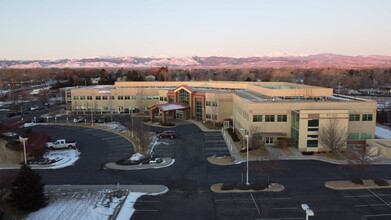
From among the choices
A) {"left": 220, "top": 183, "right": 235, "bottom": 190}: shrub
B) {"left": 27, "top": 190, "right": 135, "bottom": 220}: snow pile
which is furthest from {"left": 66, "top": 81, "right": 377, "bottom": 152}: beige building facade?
{"left": 27, "top": 190, "right": 135, "bottom": 220}: snow pile

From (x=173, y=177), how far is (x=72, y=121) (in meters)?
36.9

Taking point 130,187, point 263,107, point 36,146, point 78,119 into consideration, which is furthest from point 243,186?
point 78,119

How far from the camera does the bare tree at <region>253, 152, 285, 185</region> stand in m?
28.4

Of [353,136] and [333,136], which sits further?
[353,136]

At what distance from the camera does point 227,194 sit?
84.5 feet

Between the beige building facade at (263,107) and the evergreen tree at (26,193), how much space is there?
81.4 feet

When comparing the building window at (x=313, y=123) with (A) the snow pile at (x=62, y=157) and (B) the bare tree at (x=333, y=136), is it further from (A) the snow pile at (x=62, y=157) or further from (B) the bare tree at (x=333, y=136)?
(A) the snow pile at (x=62, y=157)

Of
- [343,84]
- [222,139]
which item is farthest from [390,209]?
[343,84]

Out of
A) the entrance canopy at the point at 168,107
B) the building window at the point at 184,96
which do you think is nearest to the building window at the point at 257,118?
the entrance canopy at the point at 168,107

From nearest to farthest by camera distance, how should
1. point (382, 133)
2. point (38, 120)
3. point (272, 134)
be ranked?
point (272, 134)
point (382, 133)
point (38, 120)

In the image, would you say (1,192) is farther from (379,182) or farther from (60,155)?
(379,182)

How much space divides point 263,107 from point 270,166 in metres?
14.4

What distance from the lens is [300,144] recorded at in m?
38.1

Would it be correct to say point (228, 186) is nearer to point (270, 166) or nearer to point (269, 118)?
point (270, 166)
